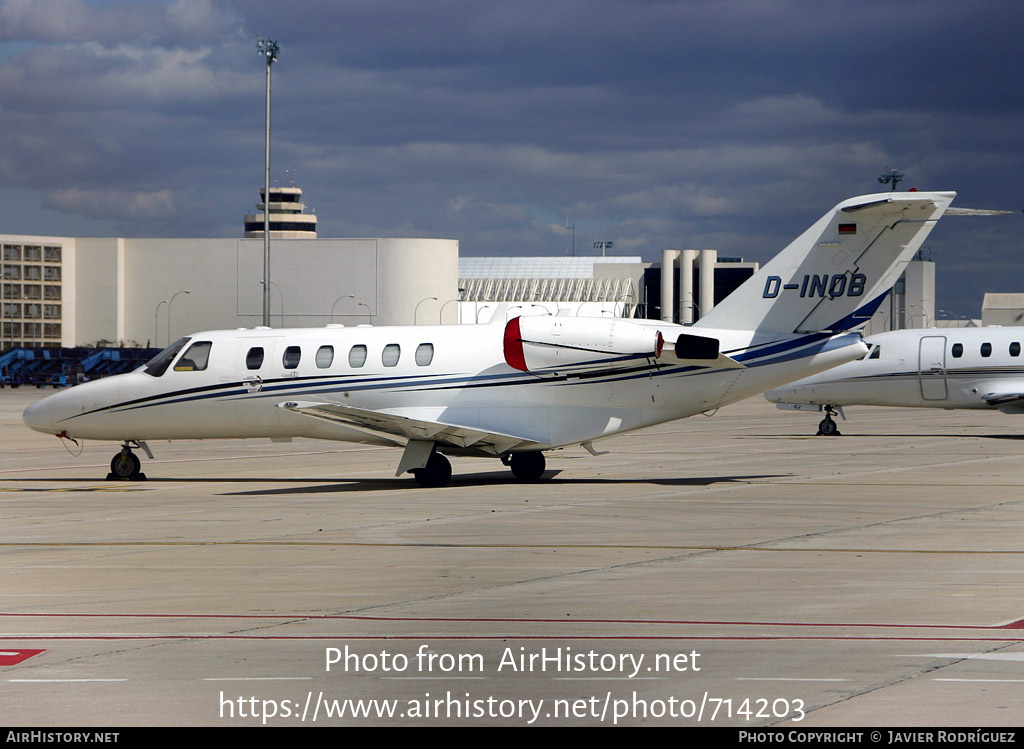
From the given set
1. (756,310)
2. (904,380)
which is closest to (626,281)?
(904,380)

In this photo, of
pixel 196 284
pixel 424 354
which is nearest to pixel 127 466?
pixel 424 354

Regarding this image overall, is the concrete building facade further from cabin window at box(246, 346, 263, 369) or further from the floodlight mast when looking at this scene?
cabin window at box(246, 346, 263, 369)

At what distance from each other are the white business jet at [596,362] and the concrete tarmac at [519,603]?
111 centimetres

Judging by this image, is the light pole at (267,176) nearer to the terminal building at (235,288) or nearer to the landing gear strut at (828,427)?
the landing gear strut at (828,427)

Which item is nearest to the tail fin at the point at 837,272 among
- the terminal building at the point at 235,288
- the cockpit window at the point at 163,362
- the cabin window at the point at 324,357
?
the cabin window at the point at 324,357

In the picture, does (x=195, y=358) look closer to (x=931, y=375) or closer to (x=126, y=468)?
(x=126, y=468)

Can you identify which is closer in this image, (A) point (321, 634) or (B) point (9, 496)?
(A) point (321, 634)

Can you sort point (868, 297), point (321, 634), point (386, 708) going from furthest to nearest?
1. point (868, 297)
2. point (321, 634)
3. point (386, 708)

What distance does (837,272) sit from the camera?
71.3ft

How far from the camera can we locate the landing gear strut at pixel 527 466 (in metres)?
23.1

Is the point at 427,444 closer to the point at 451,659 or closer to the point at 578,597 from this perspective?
the point at 578,597

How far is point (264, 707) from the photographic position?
7.15m

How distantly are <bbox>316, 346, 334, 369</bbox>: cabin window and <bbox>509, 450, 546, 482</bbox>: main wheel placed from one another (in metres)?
3.81

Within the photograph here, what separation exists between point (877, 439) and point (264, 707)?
32.2 meters
